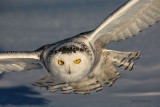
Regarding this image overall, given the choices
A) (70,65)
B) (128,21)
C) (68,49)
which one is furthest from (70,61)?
(128,21)

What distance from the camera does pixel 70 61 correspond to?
8.43m

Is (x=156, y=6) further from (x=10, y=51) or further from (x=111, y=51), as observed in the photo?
(x=10, y=51)

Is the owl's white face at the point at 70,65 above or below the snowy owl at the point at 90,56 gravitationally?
below

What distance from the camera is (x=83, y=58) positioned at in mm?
8656

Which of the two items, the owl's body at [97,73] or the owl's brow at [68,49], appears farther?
the owl's body at [97,73]

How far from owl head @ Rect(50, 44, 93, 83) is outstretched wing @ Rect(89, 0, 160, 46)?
1.22 meters

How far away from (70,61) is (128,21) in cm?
294

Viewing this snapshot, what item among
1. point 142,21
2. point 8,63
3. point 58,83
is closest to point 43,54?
point 58,83

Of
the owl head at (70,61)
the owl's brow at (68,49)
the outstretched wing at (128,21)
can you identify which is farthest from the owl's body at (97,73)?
the owl's brow at (68,49)

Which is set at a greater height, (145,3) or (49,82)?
(145,3)

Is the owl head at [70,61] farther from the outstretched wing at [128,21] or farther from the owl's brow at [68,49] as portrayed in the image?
the outstretched wing at [128,21]

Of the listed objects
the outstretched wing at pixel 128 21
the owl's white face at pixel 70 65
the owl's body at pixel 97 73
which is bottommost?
the owl's white face at pixel 70 65

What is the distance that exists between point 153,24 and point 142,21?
0.39 m

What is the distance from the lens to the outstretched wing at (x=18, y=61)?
419 inches
